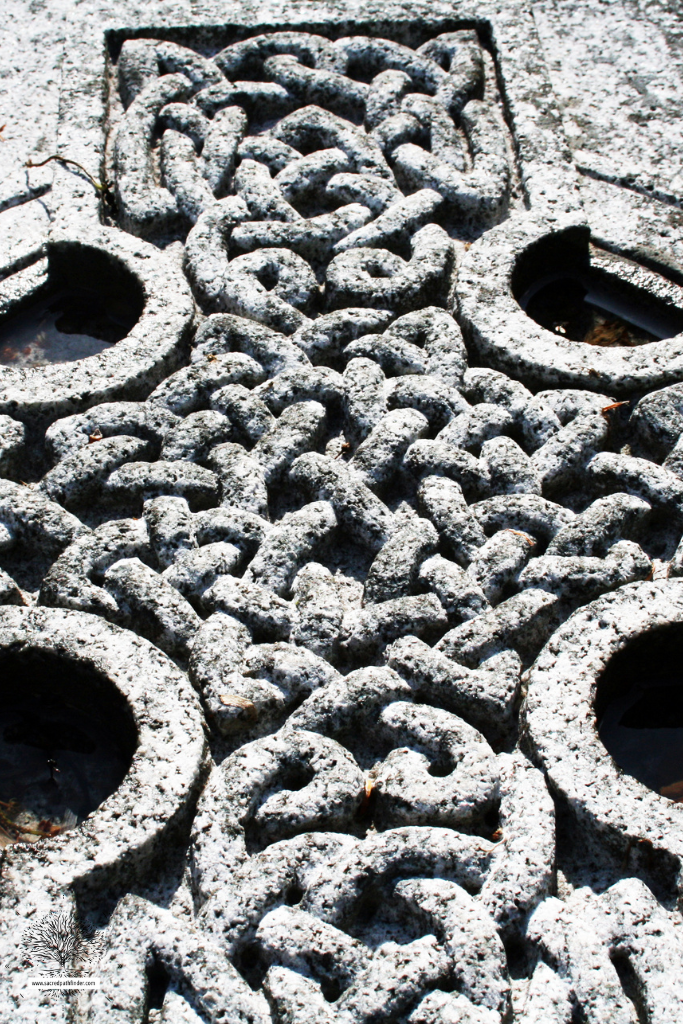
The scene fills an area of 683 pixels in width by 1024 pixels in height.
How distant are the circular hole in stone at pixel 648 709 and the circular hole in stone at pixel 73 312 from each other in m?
1.76

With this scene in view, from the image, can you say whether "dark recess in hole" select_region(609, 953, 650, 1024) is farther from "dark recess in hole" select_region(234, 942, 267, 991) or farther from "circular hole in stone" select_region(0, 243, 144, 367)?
"circular hole in stone" select_region(0, 243, 144, 367)

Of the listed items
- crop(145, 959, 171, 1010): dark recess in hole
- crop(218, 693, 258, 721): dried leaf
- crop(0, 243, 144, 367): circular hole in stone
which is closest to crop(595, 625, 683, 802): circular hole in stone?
crop(218, 693, 258, 721): dried leaf

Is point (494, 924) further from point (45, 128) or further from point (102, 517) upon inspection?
point (45, 128)

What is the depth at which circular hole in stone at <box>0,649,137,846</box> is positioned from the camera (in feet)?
6.79

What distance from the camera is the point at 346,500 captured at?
238 centimetres

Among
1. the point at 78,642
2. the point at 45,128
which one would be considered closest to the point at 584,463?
the point at 78,642

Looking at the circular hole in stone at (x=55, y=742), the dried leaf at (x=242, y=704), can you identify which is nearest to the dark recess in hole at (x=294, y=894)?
the dried leaf at (x=242, y=704)

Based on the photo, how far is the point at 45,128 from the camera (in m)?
3.60

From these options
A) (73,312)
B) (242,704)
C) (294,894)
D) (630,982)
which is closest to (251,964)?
(294,894)

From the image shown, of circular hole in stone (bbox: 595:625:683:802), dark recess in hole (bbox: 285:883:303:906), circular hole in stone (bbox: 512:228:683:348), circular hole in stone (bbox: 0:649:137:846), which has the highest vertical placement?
circular hole in stone (bbox: 512:228:683:348)

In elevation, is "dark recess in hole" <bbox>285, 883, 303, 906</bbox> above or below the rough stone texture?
below

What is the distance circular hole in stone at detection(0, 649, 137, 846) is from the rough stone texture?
0.02 metres

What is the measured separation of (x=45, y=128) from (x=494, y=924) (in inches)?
122

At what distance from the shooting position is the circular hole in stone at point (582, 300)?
299 cm
